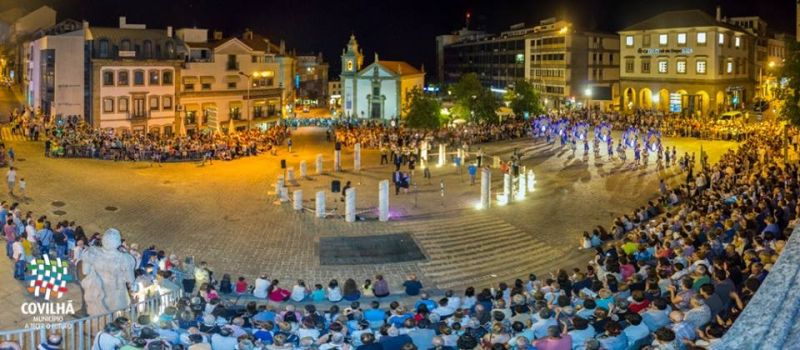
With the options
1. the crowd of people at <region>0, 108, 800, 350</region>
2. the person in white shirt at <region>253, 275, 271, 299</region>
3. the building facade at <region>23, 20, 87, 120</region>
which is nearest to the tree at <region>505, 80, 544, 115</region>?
the building facade at <region>23, 20, 87, 120</region>

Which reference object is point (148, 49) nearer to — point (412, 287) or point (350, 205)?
point (350, 205)

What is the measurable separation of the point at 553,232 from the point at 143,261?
15204mm

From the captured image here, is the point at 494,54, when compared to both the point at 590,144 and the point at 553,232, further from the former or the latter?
the point at 553,232

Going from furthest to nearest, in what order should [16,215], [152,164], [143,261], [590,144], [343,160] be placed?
[590,144] < [343,160] < [152,164] < [16,215] < [143,261]

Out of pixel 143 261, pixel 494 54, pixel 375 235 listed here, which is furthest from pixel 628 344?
pixel 494 54

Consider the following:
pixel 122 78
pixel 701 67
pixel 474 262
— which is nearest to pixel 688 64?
pixel 701 67

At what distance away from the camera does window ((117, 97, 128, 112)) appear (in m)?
58.8

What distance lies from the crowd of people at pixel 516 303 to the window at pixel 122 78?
37679 mm

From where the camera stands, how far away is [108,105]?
58.2 metres

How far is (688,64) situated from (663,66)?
2912 mm

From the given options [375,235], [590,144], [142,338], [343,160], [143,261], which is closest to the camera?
[142,338]

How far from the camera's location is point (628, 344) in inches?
464

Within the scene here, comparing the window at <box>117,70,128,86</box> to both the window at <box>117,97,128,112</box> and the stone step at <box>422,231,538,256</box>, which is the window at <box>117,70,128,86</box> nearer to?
the window at <box>117,97,128,112</box>

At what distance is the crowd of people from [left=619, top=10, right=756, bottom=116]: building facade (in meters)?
52.3
